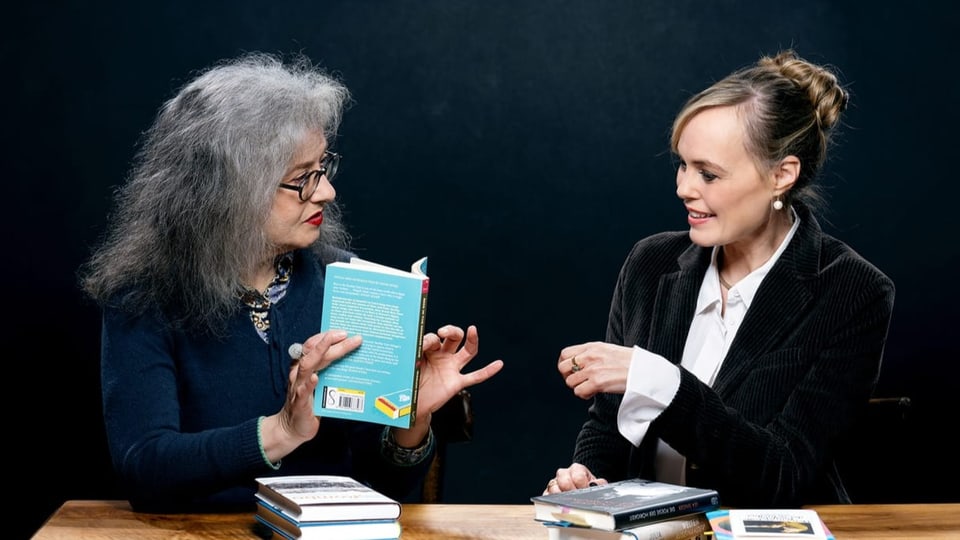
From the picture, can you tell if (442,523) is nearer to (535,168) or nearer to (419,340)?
(419,340)

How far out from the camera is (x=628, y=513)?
2064 millimetres

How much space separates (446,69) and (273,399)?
1.90m

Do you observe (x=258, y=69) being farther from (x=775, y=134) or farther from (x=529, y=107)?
(x=529, y=107)

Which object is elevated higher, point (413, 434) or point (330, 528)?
point (413, 434)

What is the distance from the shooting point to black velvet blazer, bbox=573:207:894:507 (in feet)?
8.29

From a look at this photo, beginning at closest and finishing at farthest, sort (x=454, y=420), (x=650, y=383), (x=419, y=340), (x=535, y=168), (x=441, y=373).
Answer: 1. (x=419, y=340)
2. (x=650, y=383)
3. (x=441, y=373)
4. (x=454, y=420)
5. (x=535, y=168)

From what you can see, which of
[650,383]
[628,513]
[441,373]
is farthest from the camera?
[441,373]

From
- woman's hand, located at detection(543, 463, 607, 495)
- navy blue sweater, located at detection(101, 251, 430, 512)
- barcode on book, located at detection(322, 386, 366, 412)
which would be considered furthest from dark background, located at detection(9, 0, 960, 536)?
barcode on book, located at detection(322, 386, 366, 412)

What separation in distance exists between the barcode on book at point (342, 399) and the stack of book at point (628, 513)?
401 mm

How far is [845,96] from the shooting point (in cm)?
283

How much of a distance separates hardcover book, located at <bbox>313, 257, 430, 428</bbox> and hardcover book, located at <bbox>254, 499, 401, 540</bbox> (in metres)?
0.22

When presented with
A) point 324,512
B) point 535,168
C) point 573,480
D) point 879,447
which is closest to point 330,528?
point 324,512

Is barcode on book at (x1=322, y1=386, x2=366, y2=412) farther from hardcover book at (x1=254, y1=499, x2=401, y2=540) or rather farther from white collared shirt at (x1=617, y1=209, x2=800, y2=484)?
white collared shirt at (x1=617, y1=209, x2=800, y2=484)

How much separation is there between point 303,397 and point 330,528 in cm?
31
